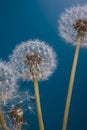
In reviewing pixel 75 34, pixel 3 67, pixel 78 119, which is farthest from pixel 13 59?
pixel 78 119

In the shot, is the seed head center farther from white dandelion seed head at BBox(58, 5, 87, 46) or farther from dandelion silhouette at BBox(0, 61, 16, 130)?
dandelion silhouette at BBox(0, 61, 16, 130)

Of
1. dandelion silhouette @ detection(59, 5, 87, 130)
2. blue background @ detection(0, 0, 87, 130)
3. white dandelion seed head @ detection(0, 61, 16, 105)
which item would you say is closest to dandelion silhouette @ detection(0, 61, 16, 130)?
white dandelion seed head @ detection(0, 61, 16, 105)

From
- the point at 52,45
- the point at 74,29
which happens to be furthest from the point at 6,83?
the point at 52,45

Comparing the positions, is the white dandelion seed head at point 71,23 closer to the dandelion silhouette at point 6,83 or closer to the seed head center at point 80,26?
the seed head center at point 80,26

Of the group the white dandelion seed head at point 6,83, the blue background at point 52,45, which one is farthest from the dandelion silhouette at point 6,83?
the blue background at point 52,45

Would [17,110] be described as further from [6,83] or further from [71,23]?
[71,23]

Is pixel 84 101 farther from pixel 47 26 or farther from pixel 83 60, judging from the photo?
pixel 47 26
